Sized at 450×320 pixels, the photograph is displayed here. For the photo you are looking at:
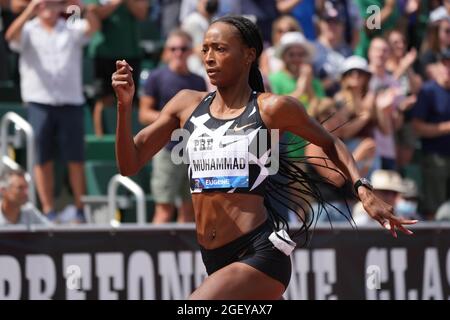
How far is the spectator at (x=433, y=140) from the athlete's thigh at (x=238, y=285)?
6678 mm

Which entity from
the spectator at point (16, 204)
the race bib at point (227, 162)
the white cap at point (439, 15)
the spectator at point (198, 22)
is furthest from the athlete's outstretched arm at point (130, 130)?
the white cap at point (439, 15)

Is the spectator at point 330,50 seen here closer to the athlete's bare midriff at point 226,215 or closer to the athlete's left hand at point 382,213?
the athlete's bare midriff at point 226,215

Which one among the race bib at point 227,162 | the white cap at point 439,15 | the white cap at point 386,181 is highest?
the white cap at point 439,15

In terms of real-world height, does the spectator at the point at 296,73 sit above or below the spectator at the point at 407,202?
above

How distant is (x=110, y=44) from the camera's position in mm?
12570

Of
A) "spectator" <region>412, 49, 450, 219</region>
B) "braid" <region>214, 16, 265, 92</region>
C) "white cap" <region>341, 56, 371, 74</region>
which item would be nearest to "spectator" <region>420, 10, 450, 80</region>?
"spectator" <region>412, 49, 450, 219</region>

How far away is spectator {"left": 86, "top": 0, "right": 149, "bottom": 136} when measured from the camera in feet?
41.0

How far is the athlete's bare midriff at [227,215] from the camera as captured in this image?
676 cm

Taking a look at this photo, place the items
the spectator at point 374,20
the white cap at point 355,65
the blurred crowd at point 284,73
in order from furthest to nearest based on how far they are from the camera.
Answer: the spectator at point 374,20 < the white cap at point 355,65 < the blurred crowd at point 284,73

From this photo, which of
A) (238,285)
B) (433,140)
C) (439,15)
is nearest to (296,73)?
(433,140)

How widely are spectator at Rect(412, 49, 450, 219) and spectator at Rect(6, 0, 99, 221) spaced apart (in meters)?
3.89

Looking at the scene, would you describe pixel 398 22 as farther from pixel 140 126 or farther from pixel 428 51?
pixel 140 126

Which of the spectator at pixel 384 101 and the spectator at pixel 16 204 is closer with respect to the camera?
the spectator at pixel 16 204

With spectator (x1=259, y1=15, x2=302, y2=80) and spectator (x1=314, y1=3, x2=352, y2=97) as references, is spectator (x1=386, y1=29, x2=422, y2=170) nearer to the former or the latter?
spectator (x1=314, y1=3, x2=352, y2=97)
